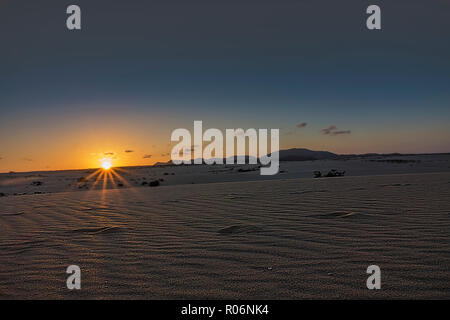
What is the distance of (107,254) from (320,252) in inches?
88.8

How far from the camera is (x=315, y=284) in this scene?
2.73 meters

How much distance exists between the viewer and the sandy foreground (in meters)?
2.72

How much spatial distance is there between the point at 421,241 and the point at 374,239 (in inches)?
18.2

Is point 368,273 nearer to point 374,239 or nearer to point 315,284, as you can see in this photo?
point 315,284

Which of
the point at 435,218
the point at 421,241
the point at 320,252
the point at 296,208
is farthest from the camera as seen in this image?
A: the point at 296,208

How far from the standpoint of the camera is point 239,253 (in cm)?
364

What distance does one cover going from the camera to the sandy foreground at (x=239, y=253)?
272 centimetres

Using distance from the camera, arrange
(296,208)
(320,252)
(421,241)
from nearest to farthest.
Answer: (320,252)
(421,241)
(296,208)
